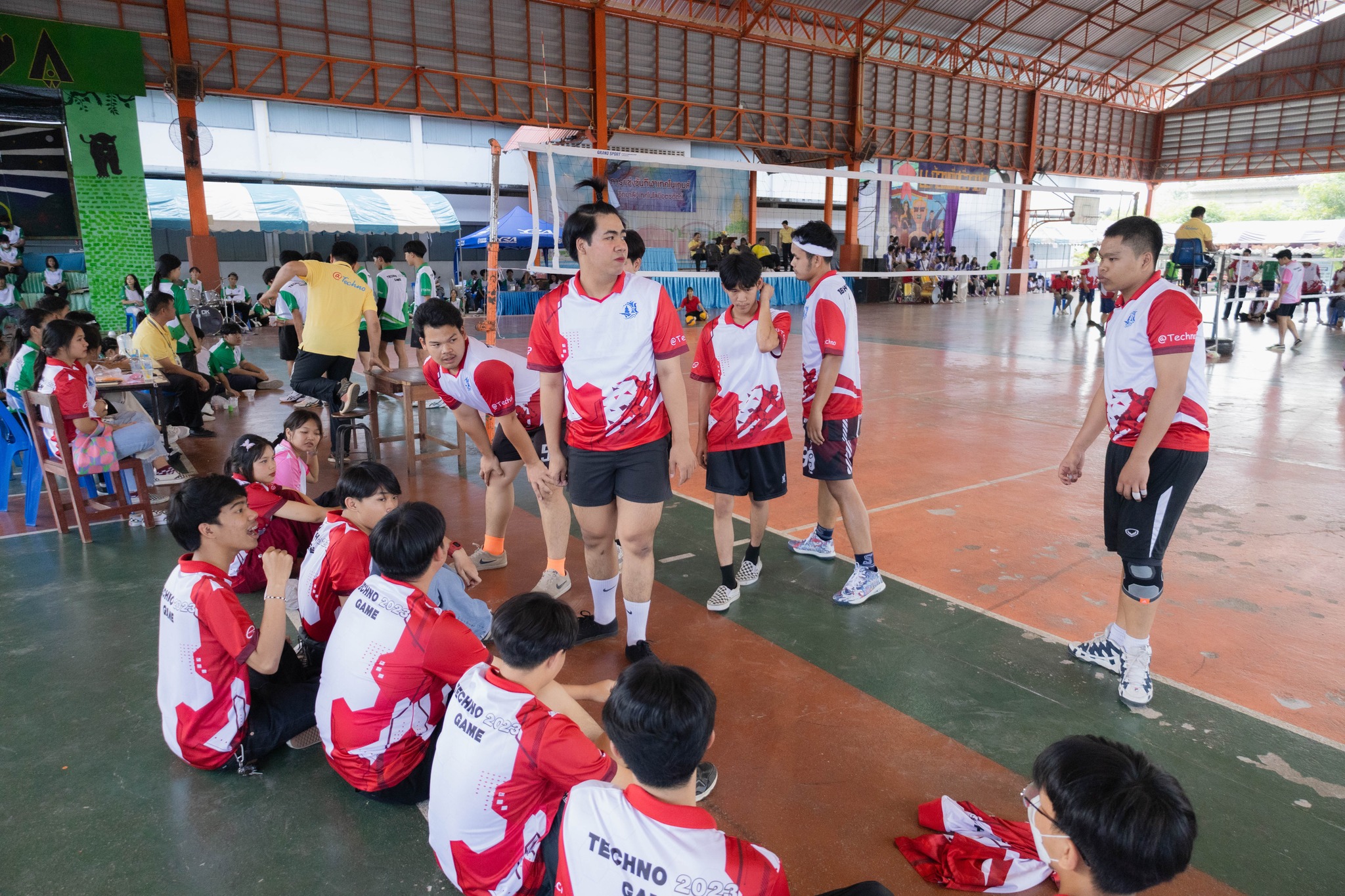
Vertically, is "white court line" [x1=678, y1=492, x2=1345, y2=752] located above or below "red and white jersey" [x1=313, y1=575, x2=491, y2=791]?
below

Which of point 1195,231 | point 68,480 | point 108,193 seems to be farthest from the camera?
point 108,193

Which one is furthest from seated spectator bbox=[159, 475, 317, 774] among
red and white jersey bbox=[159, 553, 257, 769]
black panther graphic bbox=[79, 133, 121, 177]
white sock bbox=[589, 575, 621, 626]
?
black panther graphic bbox=[79, 133, 121, 177]

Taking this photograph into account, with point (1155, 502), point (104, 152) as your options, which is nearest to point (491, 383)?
point (1155, 502)

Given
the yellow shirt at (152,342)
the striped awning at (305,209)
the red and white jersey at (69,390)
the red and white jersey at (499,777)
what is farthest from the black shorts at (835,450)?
the striped awning at (305,209)

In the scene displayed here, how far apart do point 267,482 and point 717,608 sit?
2.13 metres

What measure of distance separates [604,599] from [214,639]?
4.82 feet

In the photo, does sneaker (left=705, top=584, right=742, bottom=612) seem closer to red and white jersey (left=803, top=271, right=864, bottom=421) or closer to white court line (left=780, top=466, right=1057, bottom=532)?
red and white jersey (left=803, top=271, right=864, bottom=421)

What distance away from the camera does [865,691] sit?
2.95 meters

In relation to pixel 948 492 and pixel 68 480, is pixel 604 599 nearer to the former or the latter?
pixel 948 492

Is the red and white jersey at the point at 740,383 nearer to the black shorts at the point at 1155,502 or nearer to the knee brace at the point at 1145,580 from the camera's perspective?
the black shorts at the point at 1155,502

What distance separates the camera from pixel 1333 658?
3.13 metres

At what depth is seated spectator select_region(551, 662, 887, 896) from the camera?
1.36 m

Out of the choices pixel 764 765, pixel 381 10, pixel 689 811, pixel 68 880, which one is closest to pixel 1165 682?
pixel 764 765

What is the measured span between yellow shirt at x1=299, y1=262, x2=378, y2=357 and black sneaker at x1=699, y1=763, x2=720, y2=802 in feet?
16.4
